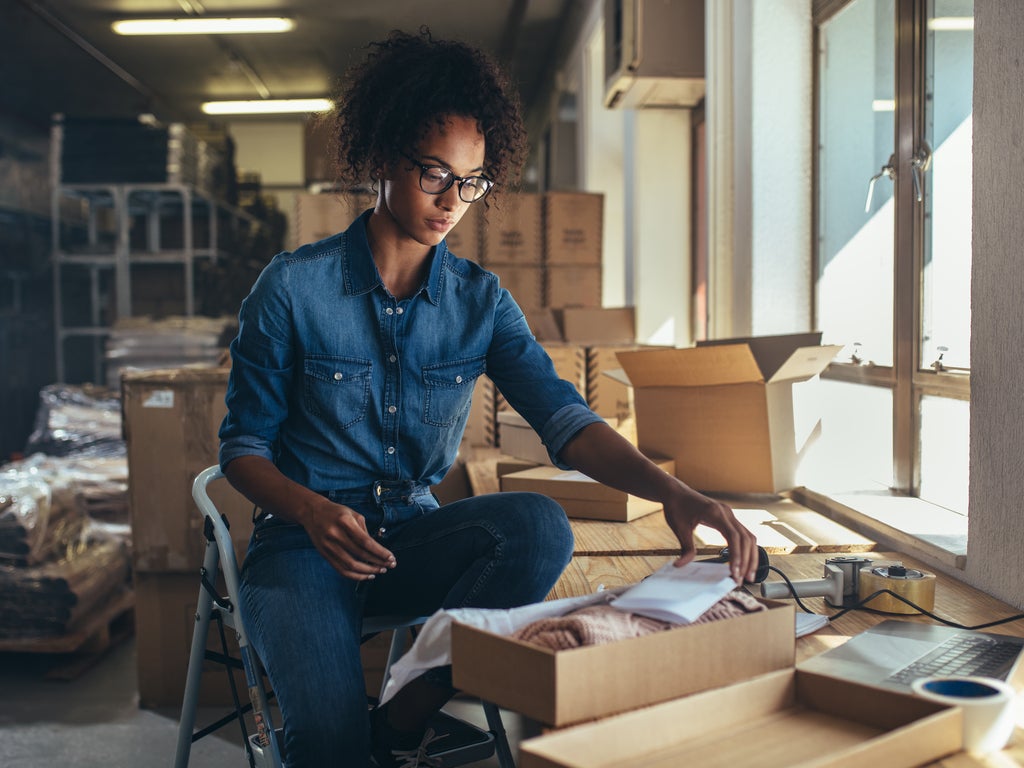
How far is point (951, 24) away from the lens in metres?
2.08

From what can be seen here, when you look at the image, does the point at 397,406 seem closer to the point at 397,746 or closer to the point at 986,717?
the point at 397,746

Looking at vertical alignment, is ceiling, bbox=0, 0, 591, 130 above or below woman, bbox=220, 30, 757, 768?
above

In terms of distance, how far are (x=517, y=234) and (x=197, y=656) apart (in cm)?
325

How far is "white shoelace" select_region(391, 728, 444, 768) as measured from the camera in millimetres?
1438

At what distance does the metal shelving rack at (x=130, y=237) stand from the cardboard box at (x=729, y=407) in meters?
5.45

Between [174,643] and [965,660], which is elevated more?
[965,660]

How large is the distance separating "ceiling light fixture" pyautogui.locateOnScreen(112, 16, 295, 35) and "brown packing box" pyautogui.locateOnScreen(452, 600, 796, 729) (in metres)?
6.97

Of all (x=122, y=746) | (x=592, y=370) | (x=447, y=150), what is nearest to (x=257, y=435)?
(x=447, y=150)

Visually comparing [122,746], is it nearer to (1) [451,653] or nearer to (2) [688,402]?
(2) [688,402]

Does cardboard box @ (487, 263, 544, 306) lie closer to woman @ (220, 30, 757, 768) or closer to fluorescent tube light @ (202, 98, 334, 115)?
woman @ (220, 30, 757, 768)

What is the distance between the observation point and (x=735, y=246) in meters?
A: 2.95

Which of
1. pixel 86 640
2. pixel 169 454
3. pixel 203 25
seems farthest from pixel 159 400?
pixel 203 25

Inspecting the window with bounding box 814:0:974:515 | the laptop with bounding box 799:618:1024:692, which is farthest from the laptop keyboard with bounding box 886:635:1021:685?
the window with bounding box 814:0:974:515

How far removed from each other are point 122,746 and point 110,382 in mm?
3977
